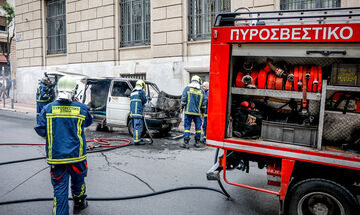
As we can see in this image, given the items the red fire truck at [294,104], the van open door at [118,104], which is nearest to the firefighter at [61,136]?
the red fire truck at [294,104]

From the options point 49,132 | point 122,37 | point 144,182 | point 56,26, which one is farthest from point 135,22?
point 49,132

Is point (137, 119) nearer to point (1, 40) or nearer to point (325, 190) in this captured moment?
point (325, 190)

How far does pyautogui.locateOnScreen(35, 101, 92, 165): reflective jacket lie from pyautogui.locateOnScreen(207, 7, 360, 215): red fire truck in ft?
5.58

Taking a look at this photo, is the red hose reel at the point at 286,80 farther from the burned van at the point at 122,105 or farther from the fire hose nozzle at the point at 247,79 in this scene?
the burned van at the point at 122,105

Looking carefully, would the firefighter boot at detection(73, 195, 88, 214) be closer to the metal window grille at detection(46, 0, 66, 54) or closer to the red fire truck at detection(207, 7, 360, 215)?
the red fire truck at detection(207, 7, 360, 215)

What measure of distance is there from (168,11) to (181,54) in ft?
6.61

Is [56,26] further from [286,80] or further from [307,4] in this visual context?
[286,80]

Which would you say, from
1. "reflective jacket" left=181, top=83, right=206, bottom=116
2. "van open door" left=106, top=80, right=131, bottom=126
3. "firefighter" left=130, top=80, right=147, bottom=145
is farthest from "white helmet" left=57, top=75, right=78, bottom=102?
"van open door" left=106, top=80, right=131, bottom=126

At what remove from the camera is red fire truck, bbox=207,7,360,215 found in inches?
125

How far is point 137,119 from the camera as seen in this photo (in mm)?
7660

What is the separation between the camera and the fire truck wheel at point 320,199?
10.1 feet

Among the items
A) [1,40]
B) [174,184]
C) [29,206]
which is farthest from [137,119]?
[1,40]

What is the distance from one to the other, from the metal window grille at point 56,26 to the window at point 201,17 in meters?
8.60

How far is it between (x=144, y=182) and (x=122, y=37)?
10991 millimetres
